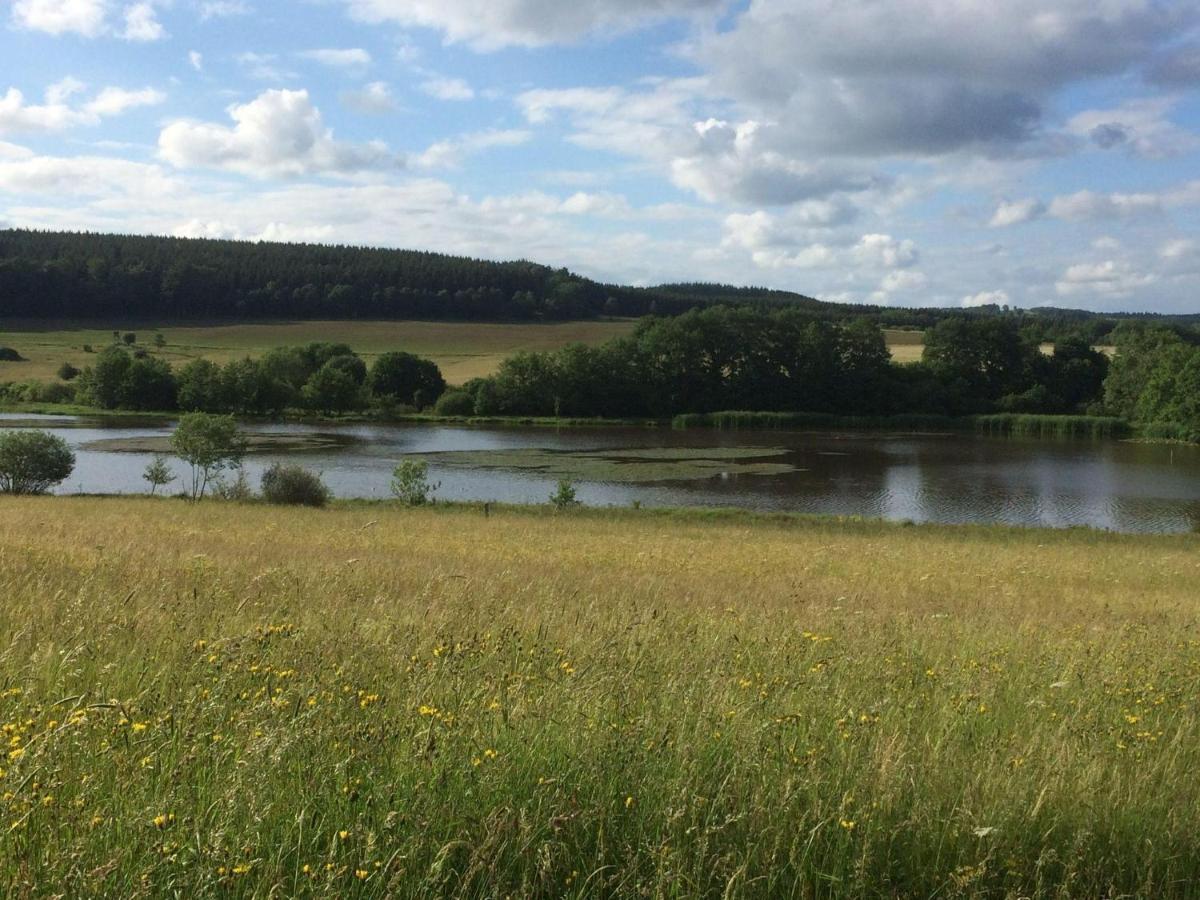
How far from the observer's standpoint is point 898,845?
3.69m

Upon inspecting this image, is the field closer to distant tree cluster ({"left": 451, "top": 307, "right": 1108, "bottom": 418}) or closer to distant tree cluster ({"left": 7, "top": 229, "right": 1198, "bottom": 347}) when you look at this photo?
distant tree cluster ({"left": 451, "top": 307, "right": 1108, "bottom": 418})

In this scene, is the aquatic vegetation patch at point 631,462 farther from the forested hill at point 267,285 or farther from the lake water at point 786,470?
the forested hill at point 267,285

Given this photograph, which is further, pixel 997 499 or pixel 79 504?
pixel 997 499

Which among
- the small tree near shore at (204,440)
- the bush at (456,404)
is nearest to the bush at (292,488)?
the small tree near shore at (204,440)

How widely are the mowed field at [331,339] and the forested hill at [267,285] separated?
8671 millimetres

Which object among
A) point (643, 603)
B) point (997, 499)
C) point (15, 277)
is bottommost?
point (997, 499)

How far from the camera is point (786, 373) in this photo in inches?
4530

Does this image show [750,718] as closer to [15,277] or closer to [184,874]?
[184,874]

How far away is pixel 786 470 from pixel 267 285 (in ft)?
426

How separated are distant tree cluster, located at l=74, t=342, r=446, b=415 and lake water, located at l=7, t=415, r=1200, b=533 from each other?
36.2 feet

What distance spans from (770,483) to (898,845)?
47865 millimetres

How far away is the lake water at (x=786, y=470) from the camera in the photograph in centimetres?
4344

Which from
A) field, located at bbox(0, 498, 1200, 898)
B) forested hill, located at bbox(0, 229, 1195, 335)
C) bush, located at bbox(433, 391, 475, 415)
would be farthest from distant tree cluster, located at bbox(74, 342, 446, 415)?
field, located at bbox(0, 498, 1200, 898)

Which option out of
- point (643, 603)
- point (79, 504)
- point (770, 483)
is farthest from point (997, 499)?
point (643, 603)
